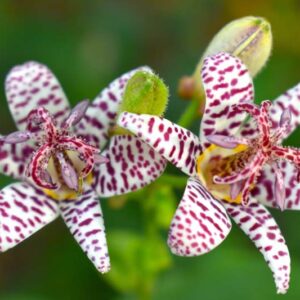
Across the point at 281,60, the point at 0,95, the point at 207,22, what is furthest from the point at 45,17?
the point at 281,60

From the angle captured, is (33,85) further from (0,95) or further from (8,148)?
(0,95)

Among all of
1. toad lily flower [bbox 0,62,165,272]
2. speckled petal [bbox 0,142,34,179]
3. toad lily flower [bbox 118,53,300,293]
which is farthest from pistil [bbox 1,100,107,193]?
toad lily flower [bbox 118,53,300,293]

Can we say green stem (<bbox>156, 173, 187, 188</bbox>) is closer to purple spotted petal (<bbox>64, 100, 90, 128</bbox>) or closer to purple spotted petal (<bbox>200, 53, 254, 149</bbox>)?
purple spotted petal (<bbox>200, 53, 254, 149</bbox>)

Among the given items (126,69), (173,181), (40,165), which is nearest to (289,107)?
(173,181)

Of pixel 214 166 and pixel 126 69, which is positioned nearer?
pixel 214 166

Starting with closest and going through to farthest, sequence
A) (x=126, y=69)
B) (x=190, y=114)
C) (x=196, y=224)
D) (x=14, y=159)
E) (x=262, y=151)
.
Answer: (x=196, y=224)
(x=262, y=151)
(x=14, y=159)
(x=190, y=114)
(x=126, y=69)

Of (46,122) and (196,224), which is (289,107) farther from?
(46,122)

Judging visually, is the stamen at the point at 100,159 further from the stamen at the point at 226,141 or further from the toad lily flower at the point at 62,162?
the stamen at the point at 226,141

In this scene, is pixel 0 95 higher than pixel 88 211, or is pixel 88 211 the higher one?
pixel 88 211
